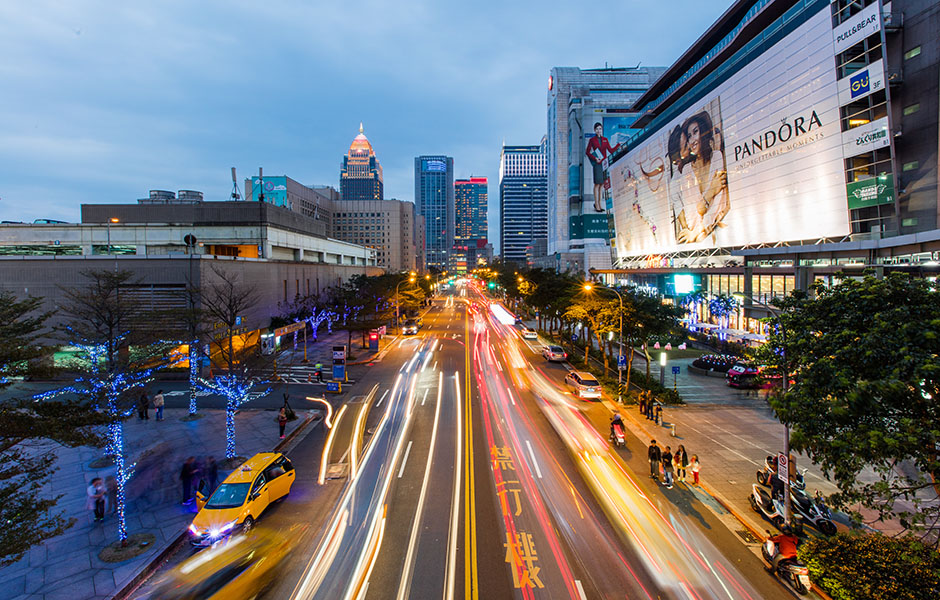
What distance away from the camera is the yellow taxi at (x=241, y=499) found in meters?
12.1

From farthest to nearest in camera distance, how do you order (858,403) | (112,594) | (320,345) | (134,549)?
(320,345) → (134,549) → (112,594) → (858,403)

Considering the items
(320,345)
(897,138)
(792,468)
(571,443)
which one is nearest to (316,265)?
(320,345)

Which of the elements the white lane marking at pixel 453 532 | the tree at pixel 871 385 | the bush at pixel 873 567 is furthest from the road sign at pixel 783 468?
the white lane marking at pixel 453 532

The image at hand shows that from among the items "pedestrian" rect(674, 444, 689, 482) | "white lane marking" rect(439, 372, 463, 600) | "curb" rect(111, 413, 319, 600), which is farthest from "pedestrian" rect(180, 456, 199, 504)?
"pedestrian" rect(674, 444, 689, 482)

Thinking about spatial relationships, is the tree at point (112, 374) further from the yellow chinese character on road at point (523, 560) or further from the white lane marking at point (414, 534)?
the yellow chinese character on road at point (523, 560)

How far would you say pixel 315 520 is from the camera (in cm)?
1349

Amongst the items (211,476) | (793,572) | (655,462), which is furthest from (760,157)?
(211,476)

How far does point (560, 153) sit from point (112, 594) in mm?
162316

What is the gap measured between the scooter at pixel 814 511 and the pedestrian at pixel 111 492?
74.0 ft

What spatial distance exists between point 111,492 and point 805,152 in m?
55.5

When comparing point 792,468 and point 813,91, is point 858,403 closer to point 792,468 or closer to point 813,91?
point 792,468

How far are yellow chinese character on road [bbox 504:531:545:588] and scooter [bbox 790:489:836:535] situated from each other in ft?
28.7

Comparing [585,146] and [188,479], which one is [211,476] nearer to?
[188,479]

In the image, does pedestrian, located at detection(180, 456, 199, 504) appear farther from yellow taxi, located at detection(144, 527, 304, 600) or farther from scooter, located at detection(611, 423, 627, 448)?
scooter, located at detection(611, 423, 627, 448)
